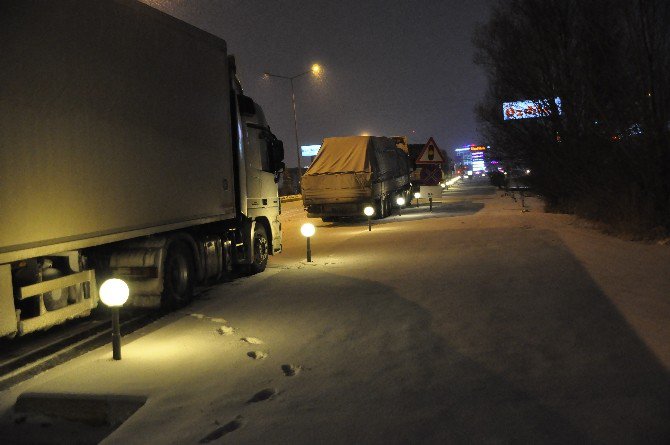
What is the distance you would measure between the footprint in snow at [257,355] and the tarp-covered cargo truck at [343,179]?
61.4ft

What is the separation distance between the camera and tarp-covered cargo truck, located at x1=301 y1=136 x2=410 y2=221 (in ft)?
82.8

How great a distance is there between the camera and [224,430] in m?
4.40

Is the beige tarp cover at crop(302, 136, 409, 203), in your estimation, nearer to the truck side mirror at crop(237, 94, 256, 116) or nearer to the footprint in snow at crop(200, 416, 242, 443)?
the truck side mirror at crop(237, 94, 256, 116)

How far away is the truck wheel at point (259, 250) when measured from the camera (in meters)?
12.6

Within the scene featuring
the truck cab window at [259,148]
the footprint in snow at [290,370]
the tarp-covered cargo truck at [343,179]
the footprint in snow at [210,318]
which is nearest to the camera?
the footprint in snow at [290,370]

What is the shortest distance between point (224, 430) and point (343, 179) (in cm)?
2118

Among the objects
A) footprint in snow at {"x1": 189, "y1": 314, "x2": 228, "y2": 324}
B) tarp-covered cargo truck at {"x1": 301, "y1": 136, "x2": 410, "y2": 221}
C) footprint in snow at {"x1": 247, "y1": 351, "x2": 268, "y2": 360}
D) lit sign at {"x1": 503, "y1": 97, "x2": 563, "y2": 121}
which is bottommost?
footprint in snow at {"x1": 247, "y1": 351, "x2": 268, "y2": 360}

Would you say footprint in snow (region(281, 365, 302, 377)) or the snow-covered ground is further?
footprint in snow (region(281, 365, 302, 377))

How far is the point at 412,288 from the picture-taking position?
9625mm

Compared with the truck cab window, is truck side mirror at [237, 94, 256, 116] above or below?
above

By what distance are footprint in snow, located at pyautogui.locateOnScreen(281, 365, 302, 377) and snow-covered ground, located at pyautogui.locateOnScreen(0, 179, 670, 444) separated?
33 mm

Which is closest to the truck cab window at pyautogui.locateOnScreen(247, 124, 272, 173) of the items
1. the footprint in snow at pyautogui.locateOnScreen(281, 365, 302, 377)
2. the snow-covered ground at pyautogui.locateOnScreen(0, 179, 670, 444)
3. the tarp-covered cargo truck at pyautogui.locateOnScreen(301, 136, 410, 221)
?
the snow-covered ground at pyautogui.locateOnScreen(0, 179, 670, 444)

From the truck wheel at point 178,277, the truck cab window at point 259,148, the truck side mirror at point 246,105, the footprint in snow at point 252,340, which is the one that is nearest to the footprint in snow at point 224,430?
the footprint in snow at point 252,340

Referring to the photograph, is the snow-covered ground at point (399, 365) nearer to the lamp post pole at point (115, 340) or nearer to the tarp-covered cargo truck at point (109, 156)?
the lamp post pole at point (115, 340)
